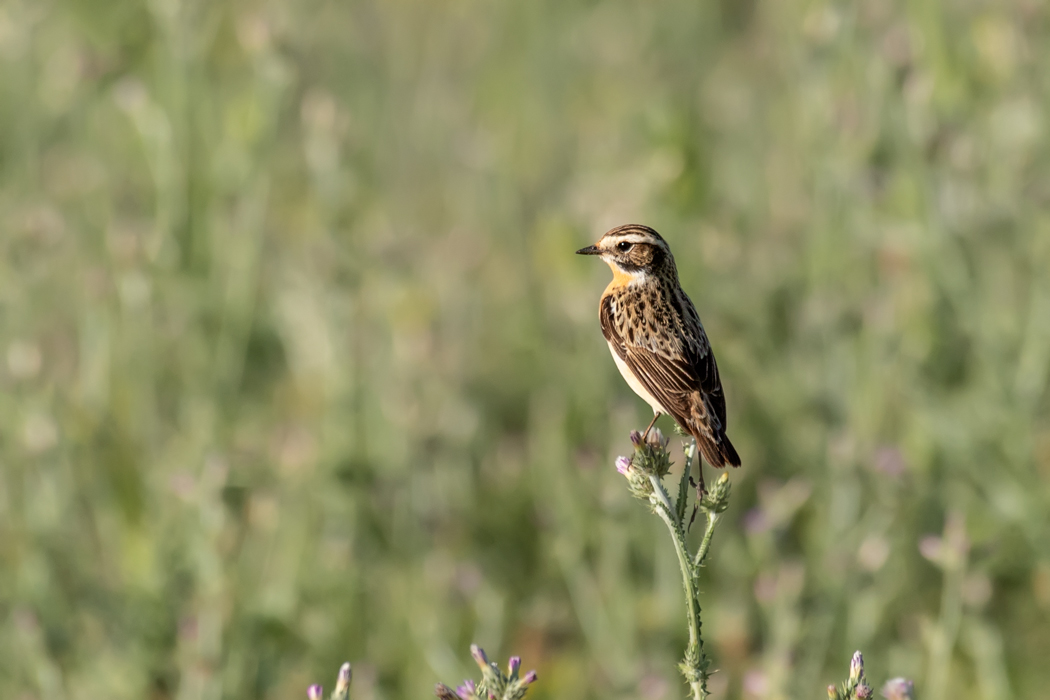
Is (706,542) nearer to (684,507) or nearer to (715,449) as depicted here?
(684,507)

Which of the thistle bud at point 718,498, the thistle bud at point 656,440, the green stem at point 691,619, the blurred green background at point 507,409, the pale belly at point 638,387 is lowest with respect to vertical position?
the green stem at point 691,619

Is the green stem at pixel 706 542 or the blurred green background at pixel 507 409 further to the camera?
the blurred green background at pixel 507 409

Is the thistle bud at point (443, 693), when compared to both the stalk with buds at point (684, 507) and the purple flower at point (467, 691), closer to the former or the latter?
the purple flower at point (467, 691)

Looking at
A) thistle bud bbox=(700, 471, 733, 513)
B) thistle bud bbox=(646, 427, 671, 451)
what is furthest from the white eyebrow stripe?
thistle bud bbox=(700, 471, 733, 513)

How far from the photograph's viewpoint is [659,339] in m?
2.55

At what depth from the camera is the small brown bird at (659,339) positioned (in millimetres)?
2504

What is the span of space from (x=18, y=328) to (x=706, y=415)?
3788 millimetres

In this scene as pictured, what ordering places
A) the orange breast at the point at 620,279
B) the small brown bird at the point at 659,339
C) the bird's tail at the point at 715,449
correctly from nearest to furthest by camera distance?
the bird's tail at the point at 715,449, the small brown bird at the point at 659,339, the orange breast at the point at 620,279

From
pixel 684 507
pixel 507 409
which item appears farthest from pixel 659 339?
pixel 507 409

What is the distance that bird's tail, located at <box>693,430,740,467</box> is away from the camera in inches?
93.3

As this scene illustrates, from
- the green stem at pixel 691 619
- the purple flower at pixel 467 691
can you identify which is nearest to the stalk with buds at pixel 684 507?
the green stem at pixel 691 619

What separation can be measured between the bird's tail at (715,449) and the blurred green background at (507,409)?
5.20 ft

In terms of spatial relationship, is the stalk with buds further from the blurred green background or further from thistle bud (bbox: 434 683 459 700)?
the blurred green background

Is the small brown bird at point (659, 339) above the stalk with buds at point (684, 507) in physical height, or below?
above
